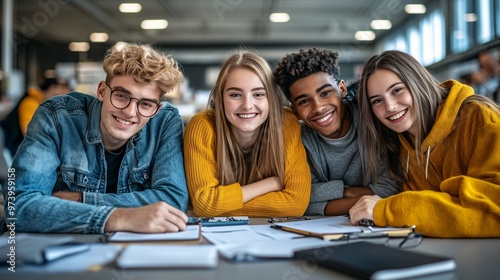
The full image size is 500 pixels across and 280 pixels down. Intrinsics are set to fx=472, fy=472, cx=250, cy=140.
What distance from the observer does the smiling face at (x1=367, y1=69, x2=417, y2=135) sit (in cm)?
167

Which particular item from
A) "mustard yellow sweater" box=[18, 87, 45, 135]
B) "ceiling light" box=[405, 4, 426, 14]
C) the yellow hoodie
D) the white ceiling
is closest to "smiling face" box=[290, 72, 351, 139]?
the yellow hoodie

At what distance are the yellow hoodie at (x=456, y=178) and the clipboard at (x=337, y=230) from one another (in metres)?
0.07

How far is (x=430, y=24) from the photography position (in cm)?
1054

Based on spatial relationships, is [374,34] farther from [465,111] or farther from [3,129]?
[465,111]

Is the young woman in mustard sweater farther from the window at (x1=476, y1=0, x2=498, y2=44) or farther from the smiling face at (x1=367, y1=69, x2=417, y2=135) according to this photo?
the window at (x1=476, y1=0, x2=498, y2=44)

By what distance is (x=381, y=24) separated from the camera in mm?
12438

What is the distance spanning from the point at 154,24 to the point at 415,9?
6.50 meters

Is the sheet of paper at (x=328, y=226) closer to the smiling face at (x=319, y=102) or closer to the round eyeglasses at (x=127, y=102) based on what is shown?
the smiling face at (x=319, y=102)

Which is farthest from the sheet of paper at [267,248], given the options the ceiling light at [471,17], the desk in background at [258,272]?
the ceiling light at [471,17]

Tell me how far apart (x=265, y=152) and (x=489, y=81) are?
3549 millimetres

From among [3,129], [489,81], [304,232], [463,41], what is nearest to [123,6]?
[3,129]

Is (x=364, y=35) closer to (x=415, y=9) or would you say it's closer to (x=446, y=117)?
(x=415, y=9)

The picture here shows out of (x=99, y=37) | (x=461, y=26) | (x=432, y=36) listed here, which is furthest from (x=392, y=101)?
(x=99, y=37)

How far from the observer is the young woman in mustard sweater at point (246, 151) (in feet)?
5.69
